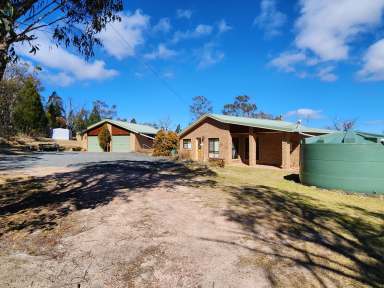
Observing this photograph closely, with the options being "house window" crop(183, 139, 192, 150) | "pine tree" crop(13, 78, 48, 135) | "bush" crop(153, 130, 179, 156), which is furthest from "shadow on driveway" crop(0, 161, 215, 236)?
"pine tree" crop(13, 78, 48, 135)

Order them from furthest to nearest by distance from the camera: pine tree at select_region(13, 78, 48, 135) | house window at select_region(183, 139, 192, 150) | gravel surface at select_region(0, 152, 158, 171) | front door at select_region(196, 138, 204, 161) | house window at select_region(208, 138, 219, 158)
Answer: pine tree at select_region(13, 78, 48, 135)
house window at select_region(183, 139, 192, 150)
front door at select_region(196, 138, 204, 161)
house window at select_region(208, 138, 219, 158)
gravel surface at select_region(0, 152, 158, 171)

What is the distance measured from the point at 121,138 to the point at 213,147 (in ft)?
53.7

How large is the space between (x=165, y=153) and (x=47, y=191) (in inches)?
820

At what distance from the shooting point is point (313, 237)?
5.91 meters

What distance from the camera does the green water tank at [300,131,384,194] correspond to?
38.7 ft

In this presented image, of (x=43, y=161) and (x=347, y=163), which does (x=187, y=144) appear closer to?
(x=43, y=161)

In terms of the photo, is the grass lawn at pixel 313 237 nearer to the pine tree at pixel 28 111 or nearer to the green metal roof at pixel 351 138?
the green metal roof at pixel 351 138

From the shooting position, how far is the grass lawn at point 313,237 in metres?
4.30

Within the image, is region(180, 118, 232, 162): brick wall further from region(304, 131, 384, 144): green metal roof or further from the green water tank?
the green water tank

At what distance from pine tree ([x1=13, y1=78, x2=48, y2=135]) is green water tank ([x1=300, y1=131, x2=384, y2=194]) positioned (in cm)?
3889

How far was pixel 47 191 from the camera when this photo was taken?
374 inches

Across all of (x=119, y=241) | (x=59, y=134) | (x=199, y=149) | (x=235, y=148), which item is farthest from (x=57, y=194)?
(x=59, y=134)

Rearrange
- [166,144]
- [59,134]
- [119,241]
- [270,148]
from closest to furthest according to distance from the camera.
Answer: [119,241] < [270,148] < [166,144] < [59,134]

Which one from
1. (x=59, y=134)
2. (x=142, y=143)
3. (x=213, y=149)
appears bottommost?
(x=213, y=149)
